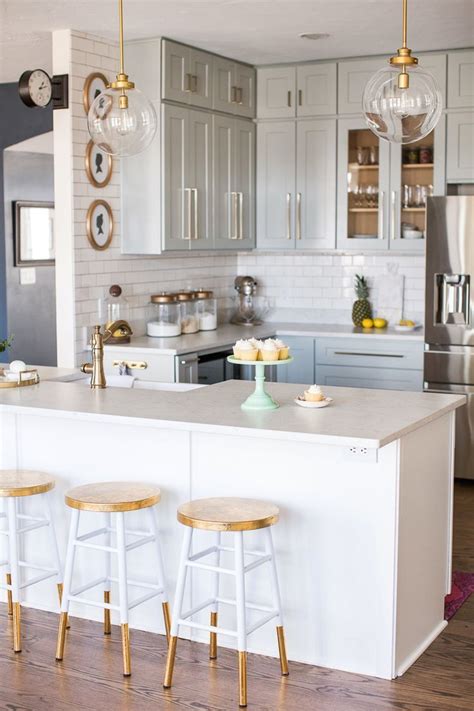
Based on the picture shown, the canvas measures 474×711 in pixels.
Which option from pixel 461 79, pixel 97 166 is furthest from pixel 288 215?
pixel 97 166

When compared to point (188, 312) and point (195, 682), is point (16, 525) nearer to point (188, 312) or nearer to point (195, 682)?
point (195, 682)

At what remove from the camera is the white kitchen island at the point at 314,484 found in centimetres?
350

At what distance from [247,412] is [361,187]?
3.33 meters

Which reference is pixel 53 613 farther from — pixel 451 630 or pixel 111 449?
pixel 451 630

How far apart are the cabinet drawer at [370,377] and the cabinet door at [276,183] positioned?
38.4 inches

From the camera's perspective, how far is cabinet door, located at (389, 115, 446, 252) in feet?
21.4

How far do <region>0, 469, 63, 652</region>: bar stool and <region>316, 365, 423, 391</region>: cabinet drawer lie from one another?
284 centimetres

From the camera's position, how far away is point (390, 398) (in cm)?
408

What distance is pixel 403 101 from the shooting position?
3357 millimetres

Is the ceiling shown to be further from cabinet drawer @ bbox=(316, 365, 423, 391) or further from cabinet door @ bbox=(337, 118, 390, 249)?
cabinet drawer @ bbox=(316, 365, 423, 391)

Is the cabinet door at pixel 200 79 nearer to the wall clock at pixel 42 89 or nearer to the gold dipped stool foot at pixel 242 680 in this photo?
the wall clock at pixel 42 89

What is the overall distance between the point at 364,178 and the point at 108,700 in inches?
168

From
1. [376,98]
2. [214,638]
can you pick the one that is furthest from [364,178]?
[214,638]

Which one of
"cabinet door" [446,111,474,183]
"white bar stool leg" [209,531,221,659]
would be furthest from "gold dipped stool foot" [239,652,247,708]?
"cabinet door" [446,111,474,183]
